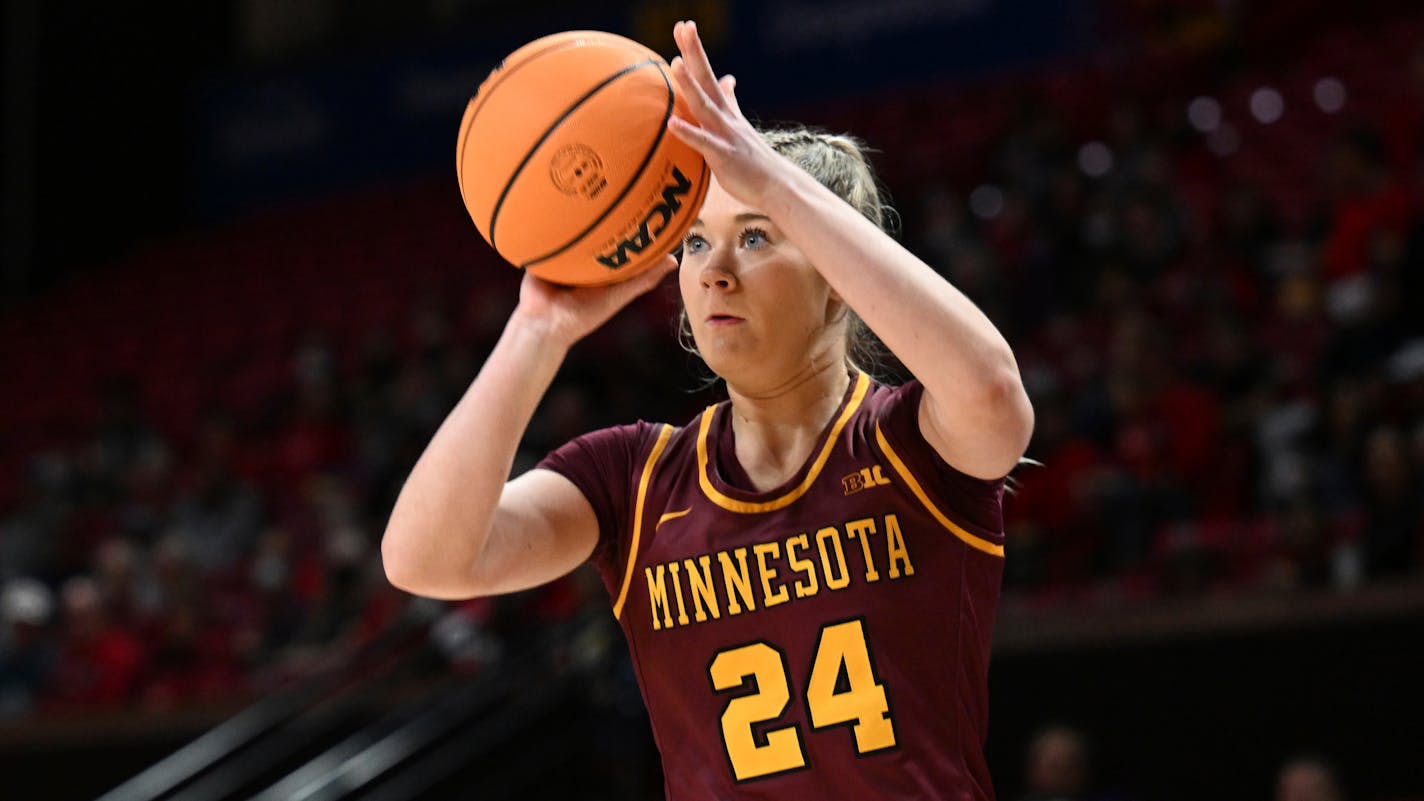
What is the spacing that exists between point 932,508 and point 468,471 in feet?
2.12

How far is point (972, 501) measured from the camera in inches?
90.8

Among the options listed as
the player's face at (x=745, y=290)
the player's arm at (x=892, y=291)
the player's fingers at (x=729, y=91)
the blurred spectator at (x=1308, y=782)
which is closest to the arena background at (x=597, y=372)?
the blurred spectator at (x=1308, y=782)

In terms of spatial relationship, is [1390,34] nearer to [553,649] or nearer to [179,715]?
[553,649]

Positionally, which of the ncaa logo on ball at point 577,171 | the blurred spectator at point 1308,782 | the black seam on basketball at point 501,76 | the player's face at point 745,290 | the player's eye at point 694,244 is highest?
the black seam on basketball at point 501,76

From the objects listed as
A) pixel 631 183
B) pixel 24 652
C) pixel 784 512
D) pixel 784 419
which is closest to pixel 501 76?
pixel 631 183

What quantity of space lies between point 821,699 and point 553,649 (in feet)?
14.3

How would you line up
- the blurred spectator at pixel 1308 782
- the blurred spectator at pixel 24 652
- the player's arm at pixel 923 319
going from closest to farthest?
the player's arm at pixel 923 319 → the blurred spectator at pixel 1308 782 → the blurred spectator at pixel 24 652

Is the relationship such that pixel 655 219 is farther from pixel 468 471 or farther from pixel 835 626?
pixel 835 626

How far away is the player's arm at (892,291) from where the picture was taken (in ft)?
6.84

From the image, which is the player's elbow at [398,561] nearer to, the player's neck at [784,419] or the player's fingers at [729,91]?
the player's neck at [784,419]

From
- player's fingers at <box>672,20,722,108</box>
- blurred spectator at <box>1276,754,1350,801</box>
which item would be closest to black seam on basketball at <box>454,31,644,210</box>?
player's fingers at <box>672,20,722,108</box>

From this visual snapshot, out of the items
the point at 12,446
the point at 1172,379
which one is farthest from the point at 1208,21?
the point at 12,446

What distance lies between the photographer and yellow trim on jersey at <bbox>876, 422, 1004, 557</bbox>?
90.8 inches

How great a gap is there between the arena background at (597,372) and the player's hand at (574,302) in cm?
385
